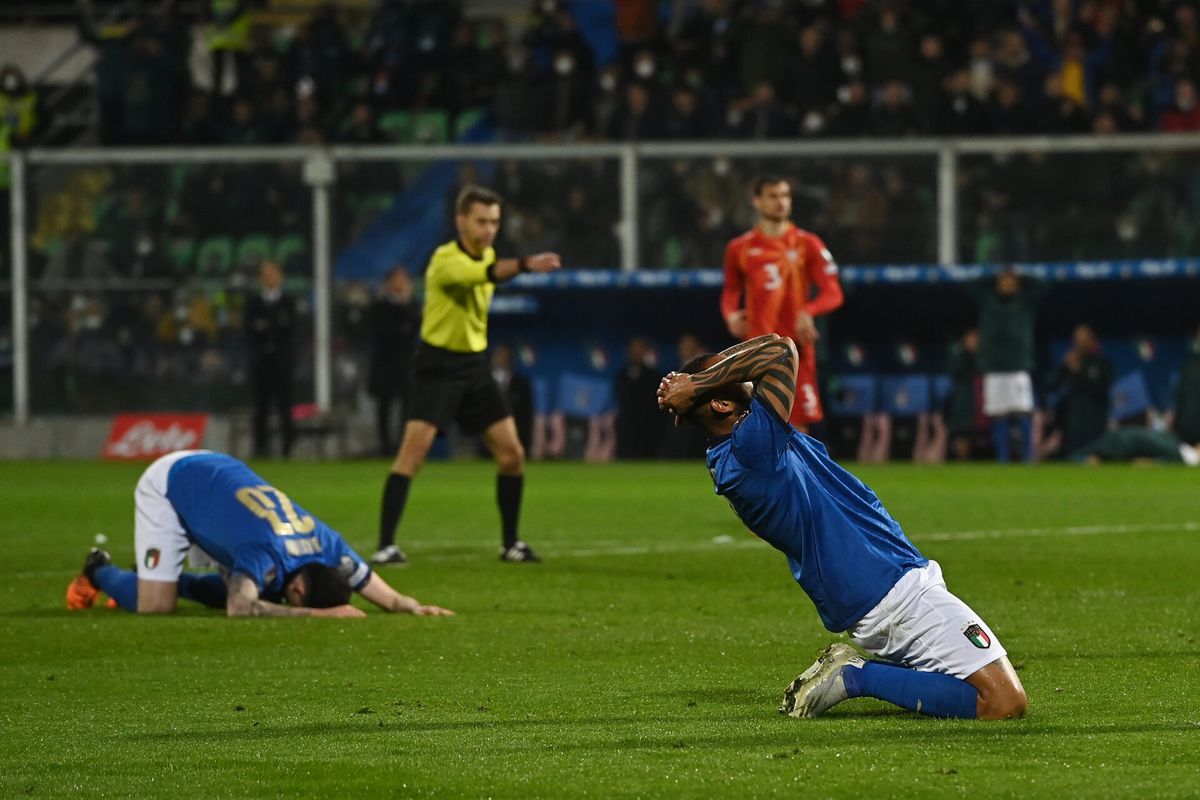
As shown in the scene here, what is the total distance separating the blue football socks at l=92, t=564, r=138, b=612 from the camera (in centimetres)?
1021

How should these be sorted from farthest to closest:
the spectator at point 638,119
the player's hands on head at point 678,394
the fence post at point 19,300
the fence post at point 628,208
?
the fence post at point 19,300, the spectator at point 638,119, the fence post at point 628,208, the player's hands on head at point 678,394

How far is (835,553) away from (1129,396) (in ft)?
61.0

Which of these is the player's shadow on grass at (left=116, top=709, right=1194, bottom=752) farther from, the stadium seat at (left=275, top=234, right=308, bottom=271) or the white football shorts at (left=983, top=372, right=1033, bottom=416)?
the stadium seat at (left=275, top=234, right=308, bottom=271)

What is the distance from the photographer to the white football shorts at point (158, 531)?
385 inches

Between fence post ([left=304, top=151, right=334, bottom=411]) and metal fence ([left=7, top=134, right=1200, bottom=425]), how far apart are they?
0.08 ft

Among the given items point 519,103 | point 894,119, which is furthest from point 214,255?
point 894,119

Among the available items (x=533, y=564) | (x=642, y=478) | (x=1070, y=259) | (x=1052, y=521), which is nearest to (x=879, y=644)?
(x=533, y=564)

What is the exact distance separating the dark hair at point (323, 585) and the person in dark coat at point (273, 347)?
51.1ft

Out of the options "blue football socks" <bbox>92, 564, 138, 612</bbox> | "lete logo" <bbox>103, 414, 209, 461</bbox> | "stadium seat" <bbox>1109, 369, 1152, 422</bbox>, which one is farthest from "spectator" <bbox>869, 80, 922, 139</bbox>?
"blue football socks" <bbox>92, 564, 138, 612</bbox>

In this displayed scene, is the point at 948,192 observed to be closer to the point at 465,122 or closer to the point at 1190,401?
the point at 1190,401

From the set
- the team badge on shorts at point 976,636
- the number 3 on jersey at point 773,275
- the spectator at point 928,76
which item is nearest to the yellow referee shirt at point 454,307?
the number 3 on jersey at point 773,275

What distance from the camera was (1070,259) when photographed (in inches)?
931

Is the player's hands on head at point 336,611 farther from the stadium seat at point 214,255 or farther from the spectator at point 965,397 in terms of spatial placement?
the stadium seat at point 214,255

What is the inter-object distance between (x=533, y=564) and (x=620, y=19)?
1817 centimetres
